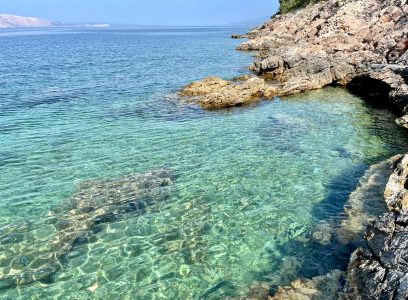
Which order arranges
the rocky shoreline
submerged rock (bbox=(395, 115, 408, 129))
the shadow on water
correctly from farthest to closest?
submerged rock (bbox=(395, 115, 408, 129)) < the shadow on water < the rocky shoreline

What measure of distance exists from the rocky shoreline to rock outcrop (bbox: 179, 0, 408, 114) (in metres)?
0.08

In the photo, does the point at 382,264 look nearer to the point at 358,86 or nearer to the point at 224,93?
the point at 224,93

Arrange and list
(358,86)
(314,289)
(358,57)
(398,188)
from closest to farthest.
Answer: (314,289)
(398,188)
(358,86)
(358,57)

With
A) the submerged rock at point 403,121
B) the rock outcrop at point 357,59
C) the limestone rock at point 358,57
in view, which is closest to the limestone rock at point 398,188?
the submerged rock at point 403,121

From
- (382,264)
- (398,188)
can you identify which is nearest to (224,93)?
(398,188)

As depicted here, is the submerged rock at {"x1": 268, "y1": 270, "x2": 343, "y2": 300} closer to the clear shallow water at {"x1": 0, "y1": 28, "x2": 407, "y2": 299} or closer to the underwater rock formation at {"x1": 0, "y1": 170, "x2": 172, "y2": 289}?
the clear shallow water at {"x1": 0, "y1": 28, "x2": 407, "y2": 299}

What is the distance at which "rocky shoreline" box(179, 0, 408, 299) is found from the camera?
25.0 feet

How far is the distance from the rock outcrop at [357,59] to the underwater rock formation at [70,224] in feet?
49.9

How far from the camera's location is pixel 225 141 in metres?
20.4

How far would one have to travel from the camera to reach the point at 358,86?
32.1 m

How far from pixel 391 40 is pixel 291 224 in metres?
32.0

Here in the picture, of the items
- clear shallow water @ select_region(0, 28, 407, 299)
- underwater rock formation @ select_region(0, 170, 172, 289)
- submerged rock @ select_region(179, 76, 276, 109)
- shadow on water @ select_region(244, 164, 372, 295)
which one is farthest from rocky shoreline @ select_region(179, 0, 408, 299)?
underwater rock formation @ select_region(0, 170, 172, 289)

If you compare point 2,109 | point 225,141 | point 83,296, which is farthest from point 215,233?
point 2,109

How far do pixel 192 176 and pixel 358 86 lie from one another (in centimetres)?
2287
